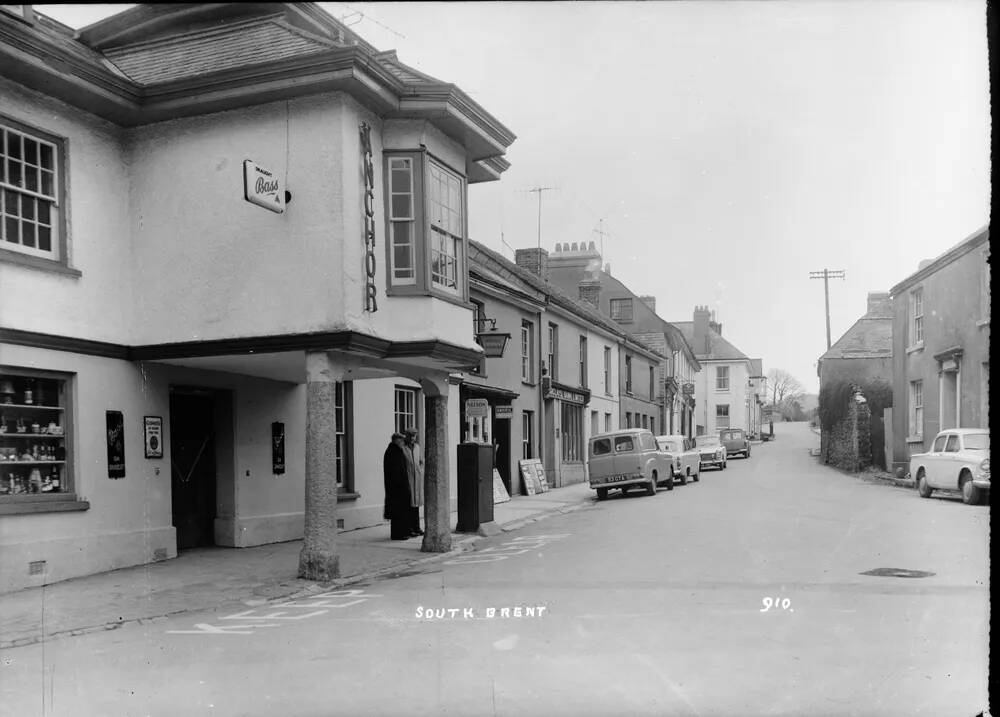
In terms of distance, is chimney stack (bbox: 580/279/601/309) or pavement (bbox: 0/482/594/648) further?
chimney stack (bbox: 580/279/601/309)

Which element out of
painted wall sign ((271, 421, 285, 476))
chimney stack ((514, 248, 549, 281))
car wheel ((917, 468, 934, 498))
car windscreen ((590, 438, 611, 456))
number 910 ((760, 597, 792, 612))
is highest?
chimney stack ((514, 248, 549, 281))

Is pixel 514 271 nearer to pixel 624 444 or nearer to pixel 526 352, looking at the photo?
pixel 526 352

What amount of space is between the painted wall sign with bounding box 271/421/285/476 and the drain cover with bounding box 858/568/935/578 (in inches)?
348

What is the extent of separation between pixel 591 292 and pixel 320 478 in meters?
27.1

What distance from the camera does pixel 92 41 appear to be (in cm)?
1191

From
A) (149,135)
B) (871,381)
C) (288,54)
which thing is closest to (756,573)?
(288,54)

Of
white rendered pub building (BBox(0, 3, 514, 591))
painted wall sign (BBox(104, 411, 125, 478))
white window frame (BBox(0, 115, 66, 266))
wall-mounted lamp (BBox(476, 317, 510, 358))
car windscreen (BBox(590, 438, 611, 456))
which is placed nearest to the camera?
white window frame (BBox(0, 115, 66, 266))

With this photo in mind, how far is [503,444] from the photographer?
23.8 metres

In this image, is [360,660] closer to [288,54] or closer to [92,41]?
[288,54]

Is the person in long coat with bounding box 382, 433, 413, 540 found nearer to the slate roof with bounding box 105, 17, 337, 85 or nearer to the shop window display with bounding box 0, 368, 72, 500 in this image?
the shop window display with bounding box 0, 368, 72, 500

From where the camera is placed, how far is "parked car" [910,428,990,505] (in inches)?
661

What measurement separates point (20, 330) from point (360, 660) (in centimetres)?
610

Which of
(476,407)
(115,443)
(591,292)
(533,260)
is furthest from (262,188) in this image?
(591,292)

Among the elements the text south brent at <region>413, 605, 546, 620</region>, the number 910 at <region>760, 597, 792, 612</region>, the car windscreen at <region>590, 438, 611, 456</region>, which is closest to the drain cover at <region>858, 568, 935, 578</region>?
the number 910 at <region>760, 597, 792, 612</region>
